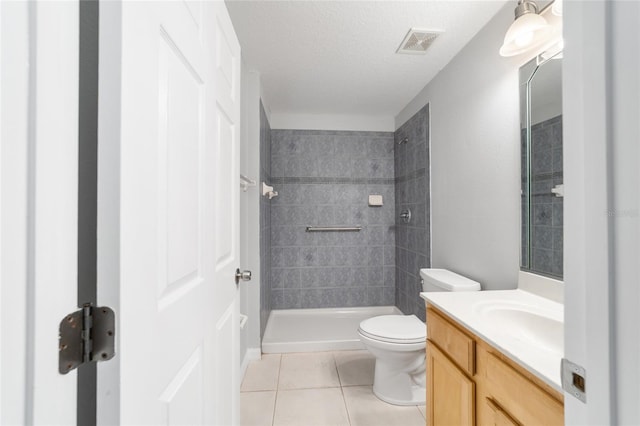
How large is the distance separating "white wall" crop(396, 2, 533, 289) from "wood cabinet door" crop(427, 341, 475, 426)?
24.8 inches

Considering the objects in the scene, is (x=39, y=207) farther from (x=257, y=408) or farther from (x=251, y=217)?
(x=251, y=217)

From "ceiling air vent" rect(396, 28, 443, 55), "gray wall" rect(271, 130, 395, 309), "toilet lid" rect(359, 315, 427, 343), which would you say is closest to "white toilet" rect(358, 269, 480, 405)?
"toilet lid" rect(359, 315, 427, 343)

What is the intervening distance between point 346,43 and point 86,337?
2.05 metres

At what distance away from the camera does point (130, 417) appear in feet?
1.57

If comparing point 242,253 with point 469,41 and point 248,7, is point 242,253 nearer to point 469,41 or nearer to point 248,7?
point 248,7

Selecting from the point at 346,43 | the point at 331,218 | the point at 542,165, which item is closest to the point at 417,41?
the point at 346,43

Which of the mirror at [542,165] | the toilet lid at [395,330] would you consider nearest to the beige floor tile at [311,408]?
the toilet lid at [395,330]

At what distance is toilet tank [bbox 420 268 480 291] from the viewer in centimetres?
164

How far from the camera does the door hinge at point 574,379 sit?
0.43 m

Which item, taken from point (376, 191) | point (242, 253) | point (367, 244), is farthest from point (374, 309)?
point (242, 253)

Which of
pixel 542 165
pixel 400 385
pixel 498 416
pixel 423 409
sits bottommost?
pixel 423 409

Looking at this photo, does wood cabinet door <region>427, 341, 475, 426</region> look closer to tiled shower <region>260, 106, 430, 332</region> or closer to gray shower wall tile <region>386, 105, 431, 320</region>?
gray shower wall tile <region>386, 105, 431, 320</region>

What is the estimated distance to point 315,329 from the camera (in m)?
2.82

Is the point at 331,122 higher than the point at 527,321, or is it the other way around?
the point at 331,122
